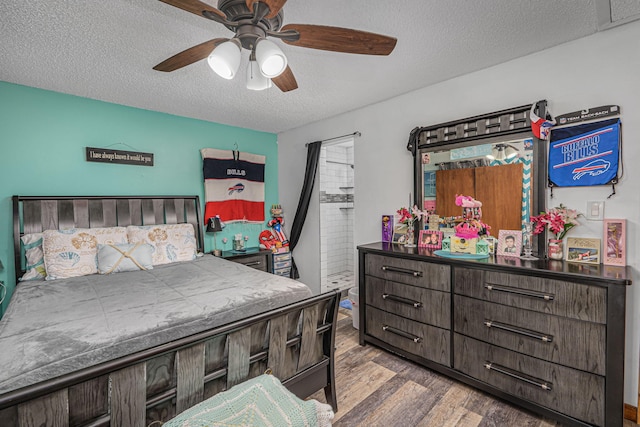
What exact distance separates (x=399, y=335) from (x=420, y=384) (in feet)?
1.32

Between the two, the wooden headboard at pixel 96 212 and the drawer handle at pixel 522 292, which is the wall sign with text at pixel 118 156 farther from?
the drawer handle at pixel 522 292

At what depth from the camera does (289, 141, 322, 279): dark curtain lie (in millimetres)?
3949

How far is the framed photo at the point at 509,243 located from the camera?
2229 millimetres

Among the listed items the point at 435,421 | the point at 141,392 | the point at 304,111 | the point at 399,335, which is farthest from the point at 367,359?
the point at 304,111

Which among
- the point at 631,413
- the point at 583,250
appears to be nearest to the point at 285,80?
the point at 583,250

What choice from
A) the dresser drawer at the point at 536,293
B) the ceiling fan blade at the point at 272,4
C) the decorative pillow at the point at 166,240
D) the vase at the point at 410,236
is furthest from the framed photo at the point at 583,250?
the decorative pillow at the point at 166,240

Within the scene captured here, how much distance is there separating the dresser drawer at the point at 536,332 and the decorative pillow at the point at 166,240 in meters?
2.66

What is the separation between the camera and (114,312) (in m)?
1.64

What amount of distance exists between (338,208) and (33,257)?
3826 millimetres

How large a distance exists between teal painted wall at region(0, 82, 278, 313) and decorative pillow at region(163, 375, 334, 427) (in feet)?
9.67

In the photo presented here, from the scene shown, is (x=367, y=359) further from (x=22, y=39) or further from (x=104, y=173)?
(x=22, y=39)

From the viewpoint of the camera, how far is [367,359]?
2592mm

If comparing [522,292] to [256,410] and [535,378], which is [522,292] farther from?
[256,410]

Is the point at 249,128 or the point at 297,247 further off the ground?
the point at 249,128
